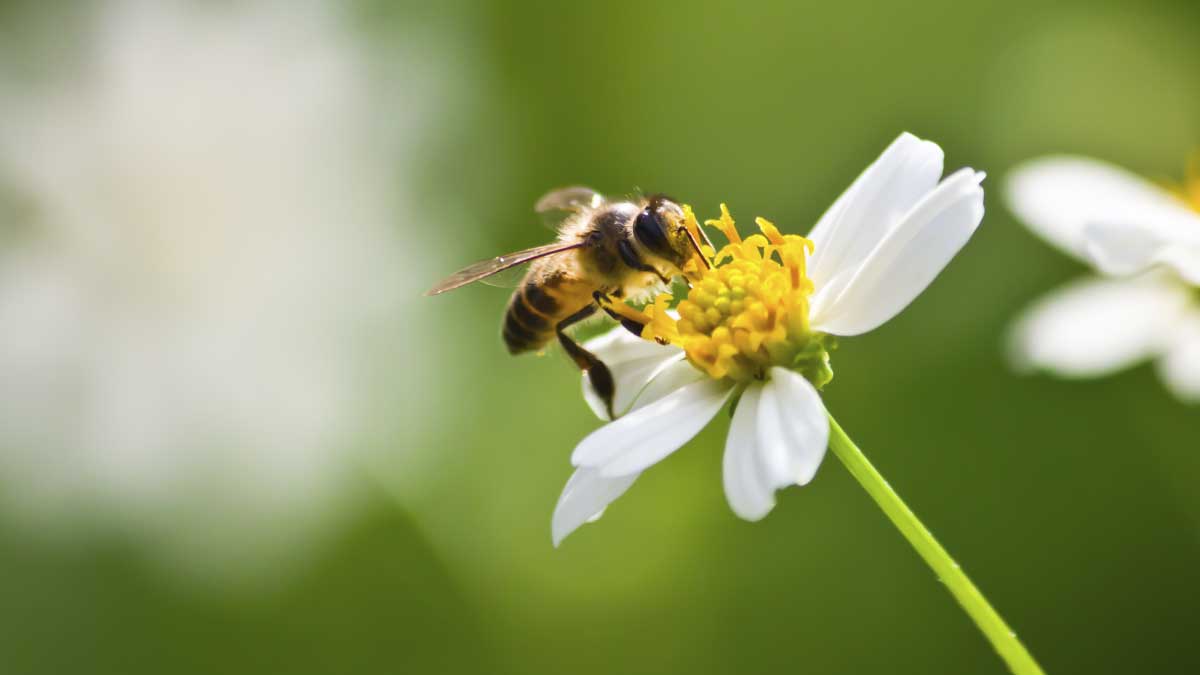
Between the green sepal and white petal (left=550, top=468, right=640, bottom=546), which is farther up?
white petal (left=550, top=468, right=640, bottom=546)

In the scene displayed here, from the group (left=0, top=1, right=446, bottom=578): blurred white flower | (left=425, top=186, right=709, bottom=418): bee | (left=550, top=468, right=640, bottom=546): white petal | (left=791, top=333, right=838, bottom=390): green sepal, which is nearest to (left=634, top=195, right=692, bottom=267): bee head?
(left=425, top=186, right=709, bottom=418): bee

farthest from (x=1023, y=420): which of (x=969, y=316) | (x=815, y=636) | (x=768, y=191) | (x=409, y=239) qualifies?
(x=409, y=239)

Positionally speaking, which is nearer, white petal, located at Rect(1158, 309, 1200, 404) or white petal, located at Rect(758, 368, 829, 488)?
white petal, located at Rect(758, 368, 829, 488)

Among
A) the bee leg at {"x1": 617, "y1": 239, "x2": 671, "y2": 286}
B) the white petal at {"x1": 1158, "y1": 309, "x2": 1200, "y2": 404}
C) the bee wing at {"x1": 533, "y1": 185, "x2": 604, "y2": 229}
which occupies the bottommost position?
the white petal at {"x1": 1158, "y1": 309, "x2": 1200, "y2": 404}

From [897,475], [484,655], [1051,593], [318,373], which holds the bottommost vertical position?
[1051,593]

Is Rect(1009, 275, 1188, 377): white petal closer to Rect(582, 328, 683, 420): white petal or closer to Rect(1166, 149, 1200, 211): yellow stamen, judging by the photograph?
Rect(1166, 149, 1200, 211): yellow stamen

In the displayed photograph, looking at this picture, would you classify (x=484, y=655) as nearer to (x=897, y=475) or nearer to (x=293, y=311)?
(x=897, y=475)

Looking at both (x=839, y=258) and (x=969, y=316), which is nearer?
(x=839, y=258)
